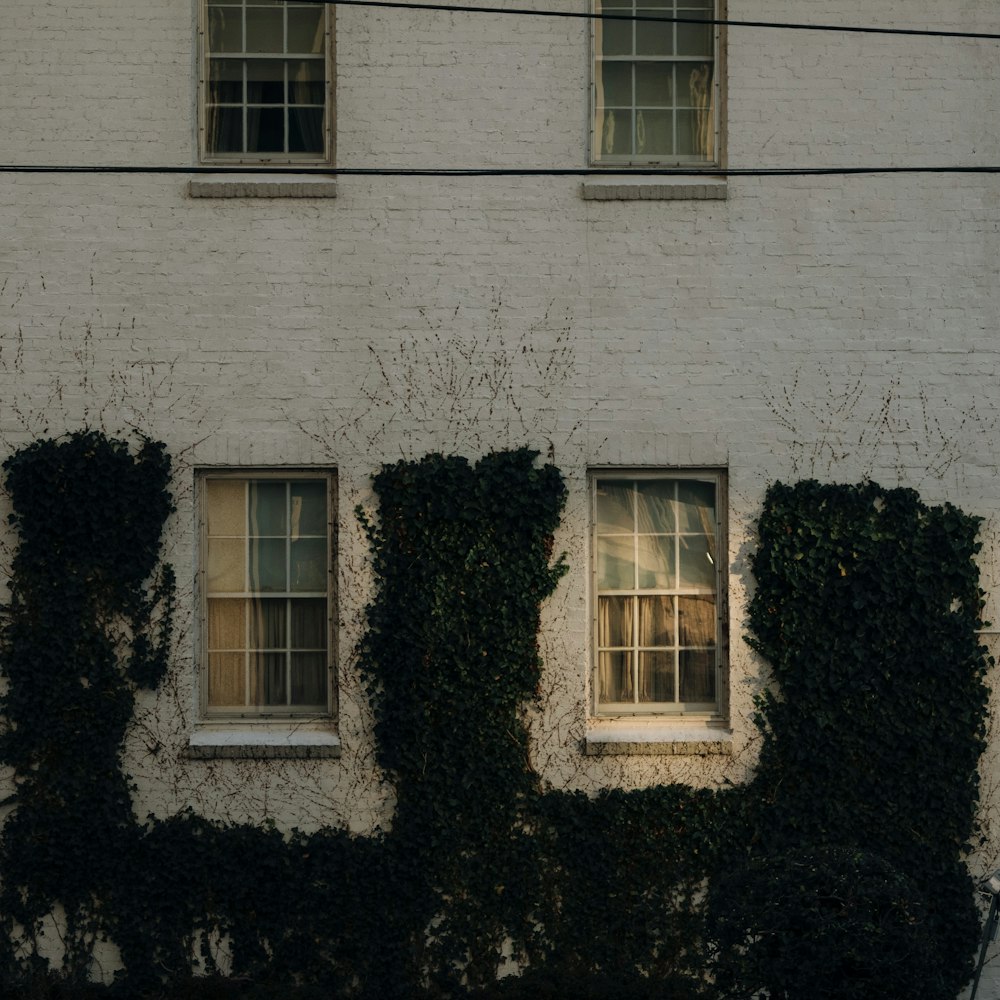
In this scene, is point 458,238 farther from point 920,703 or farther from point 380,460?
point 920,703

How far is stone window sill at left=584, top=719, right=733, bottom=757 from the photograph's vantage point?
9.31 m

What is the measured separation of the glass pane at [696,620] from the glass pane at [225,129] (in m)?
4.44

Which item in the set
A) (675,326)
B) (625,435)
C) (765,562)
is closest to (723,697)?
(765,562)

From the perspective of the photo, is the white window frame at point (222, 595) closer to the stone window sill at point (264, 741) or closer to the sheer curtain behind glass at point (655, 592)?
the stone window sill at point (264, 741)

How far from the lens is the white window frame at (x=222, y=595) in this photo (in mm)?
9492

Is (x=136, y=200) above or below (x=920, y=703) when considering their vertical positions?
above

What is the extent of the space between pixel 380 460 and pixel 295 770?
7.10ft

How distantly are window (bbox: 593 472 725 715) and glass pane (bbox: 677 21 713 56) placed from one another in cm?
301

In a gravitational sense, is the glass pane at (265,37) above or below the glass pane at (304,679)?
above

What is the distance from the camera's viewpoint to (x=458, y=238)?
9406 millimetres

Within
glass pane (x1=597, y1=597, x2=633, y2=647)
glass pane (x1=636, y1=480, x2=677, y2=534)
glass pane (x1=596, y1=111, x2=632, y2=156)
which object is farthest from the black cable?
glass pane (x1=597, y1=597, x2=633, y2=647)

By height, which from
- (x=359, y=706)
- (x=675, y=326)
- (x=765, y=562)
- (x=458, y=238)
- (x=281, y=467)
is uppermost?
(x=458, y=238)

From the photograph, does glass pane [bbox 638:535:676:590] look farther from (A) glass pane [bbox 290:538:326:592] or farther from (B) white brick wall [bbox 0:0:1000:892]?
(A) glass pane [bbox 290:538:326:592]

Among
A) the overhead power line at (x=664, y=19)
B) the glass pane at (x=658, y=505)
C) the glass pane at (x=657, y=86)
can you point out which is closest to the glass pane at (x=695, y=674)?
the glass pane at (x=658, y=505)
